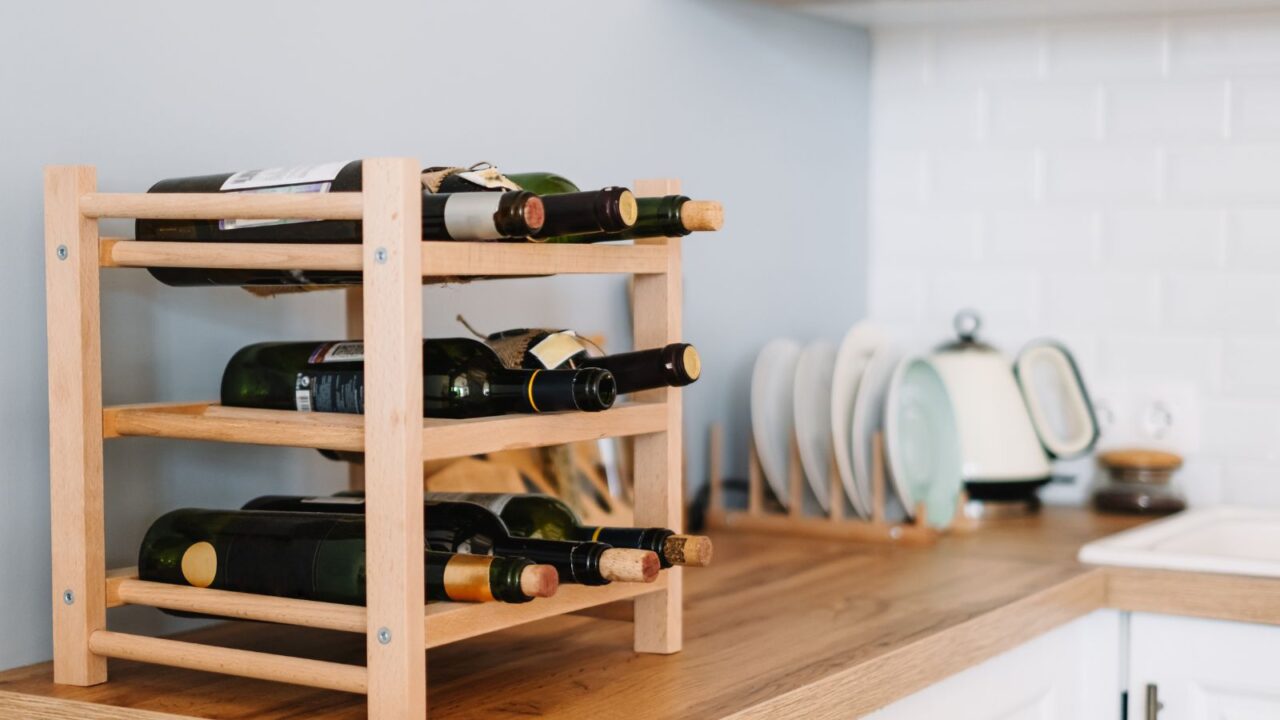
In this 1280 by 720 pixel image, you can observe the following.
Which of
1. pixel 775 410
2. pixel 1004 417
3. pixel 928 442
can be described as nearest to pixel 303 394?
pixel 775 410

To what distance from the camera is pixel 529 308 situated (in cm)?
159

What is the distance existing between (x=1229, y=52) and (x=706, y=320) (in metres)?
0.80

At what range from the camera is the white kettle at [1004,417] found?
1.94 meters

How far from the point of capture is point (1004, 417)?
195 cm

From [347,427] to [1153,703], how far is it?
1.00m

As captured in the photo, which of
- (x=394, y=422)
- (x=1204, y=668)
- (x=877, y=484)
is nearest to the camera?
(x=394, y=422)

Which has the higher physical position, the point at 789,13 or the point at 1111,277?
the point at 789,13

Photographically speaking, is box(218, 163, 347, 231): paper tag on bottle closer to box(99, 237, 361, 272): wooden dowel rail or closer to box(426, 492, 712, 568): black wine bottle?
box(99, 237, 361, 272): wooden dowel rail

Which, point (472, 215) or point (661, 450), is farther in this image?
point (661, 450)

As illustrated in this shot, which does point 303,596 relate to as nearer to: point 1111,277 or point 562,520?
point 562,520

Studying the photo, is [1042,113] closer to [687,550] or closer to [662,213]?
[662,213]

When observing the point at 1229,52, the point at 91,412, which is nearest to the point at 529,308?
the point at 91,412

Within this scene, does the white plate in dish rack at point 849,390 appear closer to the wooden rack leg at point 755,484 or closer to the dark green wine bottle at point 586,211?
the wooden rack leg at point 755,484

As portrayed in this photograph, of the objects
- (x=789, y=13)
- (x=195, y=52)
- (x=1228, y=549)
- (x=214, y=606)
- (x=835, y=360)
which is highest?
(x=789, y=13)
